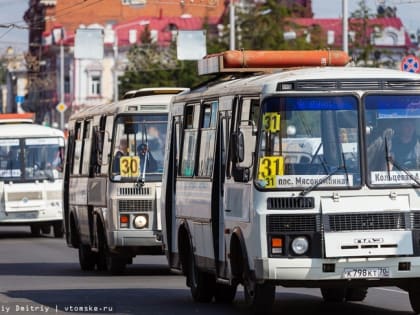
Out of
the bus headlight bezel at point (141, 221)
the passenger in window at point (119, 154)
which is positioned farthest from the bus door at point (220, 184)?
the passenger in window at point (119, 154)

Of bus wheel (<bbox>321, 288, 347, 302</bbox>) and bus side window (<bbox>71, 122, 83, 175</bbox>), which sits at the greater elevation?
bus side window (<bbox>71, 122, 83, 175</bbox>)

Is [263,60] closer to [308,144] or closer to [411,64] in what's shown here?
[308,144]

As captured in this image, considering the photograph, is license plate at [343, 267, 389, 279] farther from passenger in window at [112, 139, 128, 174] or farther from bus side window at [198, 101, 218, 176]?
passenger in window at [112, 139, 128, 174]

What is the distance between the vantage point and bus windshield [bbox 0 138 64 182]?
38.5 m

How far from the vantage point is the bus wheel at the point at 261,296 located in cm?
1510

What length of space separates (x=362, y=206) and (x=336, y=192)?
0.89 feet

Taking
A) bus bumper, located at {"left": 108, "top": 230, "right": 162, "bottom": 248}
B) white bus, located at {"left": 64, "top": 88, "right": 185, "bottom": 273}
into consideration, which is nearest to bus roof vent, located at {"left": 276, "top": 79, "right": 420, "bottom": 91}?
white bus, located at {"left": 64, "top": 88, "right": 185, "bottom": 273}

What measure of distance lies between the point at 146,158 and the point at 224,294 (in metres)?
5.63

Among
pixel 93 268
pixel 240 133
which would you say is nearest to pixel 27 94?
pixel 93 268

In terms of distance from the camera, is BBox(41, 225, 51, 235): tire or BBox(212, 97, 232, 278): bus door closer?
BBox(212, 97, 232, 278): bus door

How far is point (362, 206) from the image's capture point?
14672 mm

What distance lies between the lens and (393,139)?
1500 cm

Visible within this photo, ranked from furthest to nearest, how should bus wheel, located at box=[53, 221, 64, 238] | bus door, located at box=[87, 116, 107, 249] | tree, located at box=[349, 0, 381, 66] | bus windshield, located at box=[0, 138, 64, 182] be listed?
tree, located at box=[349, 0, 381, 66] < bus wheel, located at box=[53, 221, 64, 238] < bus windshield, located at box=[0, 138, 64, 182] < bus door, located at box=[87, 116, 107, 249]

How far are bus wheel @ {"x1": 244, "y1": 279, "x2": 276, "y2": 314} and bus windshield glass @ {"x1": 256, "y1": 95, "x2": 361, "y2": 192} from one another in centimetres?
101
